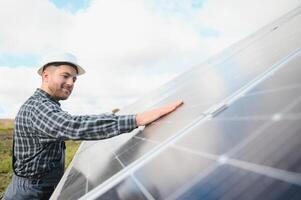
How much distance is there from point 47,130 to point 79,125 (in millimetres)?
406

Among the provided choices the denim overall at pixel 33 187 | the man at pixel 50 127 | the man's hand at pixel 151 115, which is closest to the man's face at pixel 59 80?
the man at pixel 50 127

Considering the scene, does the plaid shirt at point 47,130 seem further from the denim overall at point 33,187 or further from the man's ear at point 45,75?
the man's ear at point 45,75

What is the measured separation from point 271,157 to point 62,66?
11.2ft

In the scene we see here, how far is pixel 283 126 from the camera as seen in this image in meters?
1.76

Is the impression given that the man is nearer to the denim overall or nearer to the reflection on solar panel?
the denim overall

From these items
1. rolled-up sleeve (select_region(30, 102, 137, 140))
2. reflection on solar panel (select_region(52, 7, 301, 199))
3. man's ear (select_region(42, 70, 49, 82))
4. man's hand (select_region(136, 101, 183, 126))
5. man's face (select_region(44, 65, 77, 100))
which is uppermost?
man's ear (select_region(42, 70, 49, 82))

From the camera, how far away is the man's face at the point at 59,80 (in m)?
4.39

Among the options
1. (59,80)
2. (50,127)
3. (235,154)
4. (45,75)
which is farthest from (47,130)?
(235,154)

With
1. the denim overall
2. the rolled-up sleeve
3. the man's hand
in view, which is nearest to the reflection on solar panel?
the rolled-up sleeve

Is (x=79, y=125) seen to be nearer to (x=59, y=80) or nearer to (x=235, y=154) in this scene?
(x=59, y=80)

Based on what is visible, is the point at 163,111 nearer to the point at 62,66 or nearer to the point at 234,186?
the point at 62,66

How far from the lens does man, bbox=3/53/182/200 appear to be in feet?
11.8

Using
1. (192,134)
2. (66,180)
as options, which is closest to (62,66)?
(66,180)

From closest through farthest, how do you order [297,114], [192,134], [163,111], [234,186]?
[234,186] < [297,114] < [192,134] < [163,111]
